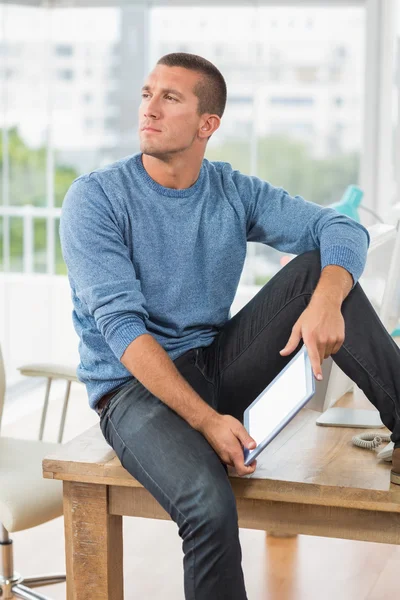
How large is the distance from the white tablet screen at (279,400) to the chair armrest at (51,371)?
2.87ft

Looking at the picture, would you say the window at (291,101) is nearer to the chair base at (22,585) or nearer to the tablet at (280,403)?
the chair base at (22,585)

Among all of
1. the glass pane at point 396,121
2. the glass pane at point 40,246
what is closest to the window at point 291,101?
the glass pane at point 396,121

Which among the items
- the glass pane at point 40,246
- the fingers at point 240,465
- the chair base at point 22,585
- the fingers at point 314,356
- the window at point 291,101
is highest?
the window at point 291,101

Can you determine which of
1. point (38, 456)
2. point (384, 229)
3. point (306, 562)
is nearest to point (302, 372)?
point (384, 229)

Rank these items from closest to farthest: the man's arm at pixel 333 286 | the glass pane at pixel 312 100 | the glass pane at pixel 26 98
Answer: the man's arm at pixel 333 286, the glass pane at pixel 26 98, the glass pane at pixel 312 100

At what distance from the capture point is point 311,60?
4.82 m

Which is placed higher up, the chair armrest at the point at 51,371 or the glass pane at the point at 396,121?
the glass pane at the point at 396,121

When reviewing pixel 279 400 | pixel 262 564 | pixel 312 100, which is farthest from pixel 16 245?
pixel 279 400

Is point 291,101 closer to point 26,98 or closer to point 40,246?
point 26,98

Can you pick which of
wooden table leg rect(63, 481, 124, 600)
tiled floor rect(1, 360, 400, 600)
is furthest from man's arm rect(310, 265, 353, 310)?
tiled floor rect(1, 360, 400, 600)

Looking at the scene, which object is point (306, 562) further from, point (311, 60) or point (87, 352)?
point (311, 60)

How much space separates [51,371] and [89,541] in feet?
2.69

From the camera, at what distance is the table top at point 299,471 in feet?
5.32

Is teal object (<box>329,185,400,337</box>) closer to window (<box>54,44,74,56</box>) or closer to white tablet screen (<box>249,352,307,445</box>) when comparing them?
white tablet screen (<box>249,352,307,445</box>)
